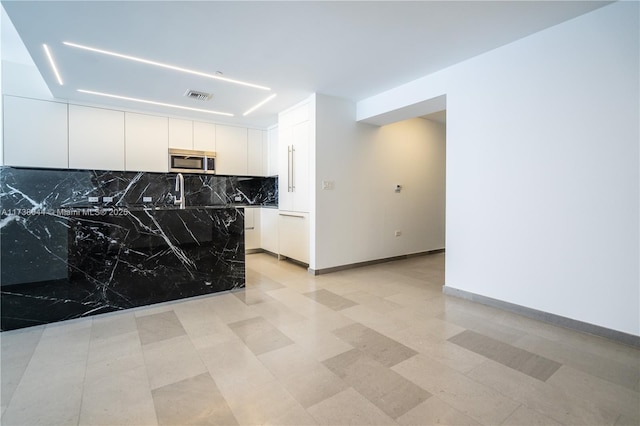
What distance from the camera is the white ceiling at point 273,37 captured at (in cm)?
225

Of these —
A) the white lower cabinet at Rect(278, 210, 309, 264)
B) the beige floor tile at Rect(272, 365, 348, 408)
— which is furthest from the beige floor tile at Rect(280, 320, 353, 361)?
the white lower cabinet at Rect(278, 210, 309, 264)

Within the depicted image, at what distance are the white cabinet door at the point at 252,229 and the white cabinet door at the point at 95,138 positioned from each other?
7.03 ft

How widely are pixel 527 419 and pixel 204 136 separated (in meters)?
5.51

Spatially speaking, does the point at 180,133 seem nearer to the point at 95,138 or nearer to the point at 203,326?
the point at 95,138

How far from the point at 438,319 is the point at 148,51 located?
3.70 m

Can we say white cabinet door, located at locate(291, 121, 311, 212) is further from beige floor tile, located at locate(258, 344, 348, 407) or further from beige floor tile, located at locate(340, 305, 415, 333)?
beige floor tile, located at locate(258, 344, 348, 407)

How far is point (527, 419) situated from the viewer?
1413mm

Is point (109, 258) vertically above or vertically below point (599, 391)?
above

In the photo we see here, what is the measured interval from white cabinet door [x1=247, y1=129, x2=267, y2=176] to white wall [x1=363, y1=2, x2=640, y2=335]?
372 centimetres

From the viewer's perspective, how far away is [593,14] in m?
2.28

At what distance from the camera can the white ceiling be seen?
7.39 feet

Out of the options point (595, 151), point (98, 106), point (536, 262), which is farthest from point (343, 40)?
point (98, 106)

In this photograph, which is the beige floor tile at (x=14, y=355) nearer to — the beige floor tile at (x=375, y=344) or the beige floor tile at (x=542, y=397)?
the beige floor tile at (x=375, y=344)

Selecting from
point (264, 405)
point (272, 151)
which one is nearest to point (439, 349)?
point (264, 405)
